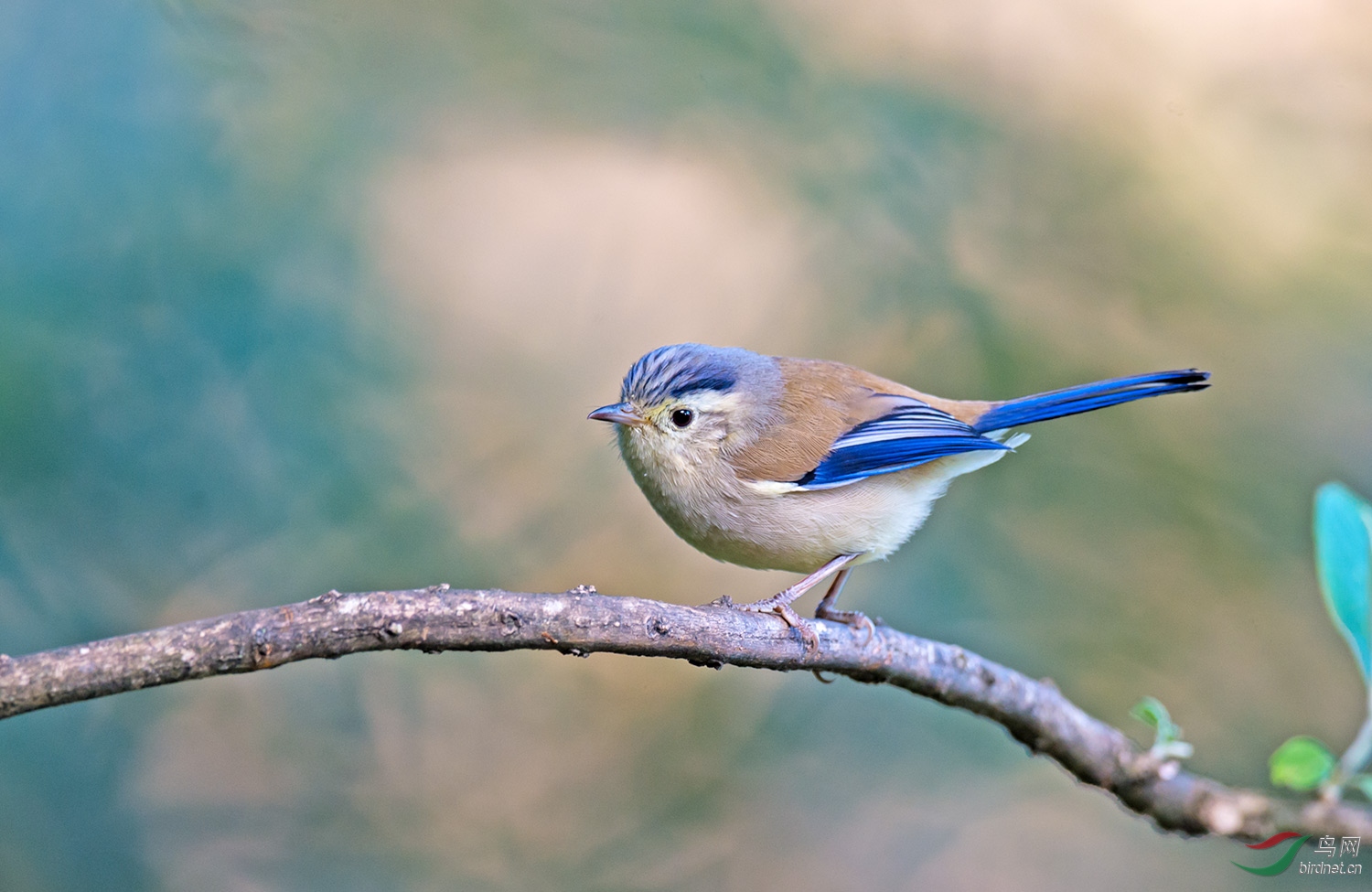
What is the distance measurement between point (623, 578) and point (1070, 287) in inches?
102

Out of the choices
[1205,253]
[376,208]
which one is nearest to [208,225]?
[376,208]

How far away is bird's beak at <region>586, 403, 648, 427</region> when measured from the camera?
3.62 meters

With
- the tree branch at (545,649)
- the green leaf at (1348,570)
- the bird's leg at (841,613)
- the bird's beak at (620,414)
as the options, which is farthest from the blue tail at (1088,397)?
the green leaf at (1348,570)

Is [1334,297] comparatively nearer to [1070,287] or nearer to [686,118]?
[1070,287]

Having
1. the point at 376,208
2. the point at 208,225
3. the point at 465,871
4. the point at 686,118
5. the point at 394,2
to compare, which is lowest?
the point at 465,871

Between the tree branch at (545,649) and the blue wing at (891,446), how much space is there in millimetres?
893

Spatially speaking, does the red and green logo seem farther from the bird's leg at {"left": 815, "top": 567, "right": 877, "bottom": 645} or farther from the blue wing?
the blue wing

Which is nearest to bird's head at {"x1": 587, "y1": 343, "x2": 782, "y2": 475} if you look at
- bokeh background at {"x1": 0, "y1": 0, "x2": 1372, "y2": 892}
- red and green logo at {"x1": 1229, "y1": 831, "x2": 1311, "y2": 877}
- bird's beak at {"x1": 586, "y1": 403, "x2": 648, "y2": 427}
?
bird's beak at {"x1": 586, "y1": 403, "x2": 648, "y2": 427}

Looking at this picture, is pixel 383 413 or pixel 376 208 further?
pixel 376 208

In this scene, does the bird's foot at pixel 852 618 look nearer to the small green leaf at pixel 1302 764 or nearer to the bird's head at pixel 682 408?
the bird's head at pixel 682 408

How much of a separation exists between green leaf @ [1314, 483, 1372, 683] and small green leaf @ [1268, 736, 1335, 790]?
0.18 metres

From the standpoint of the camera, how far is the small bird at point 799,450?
138 inches

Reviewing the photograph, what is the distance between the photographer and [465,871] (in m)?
4.12

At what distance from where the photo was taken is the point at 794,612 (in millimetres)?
3182
